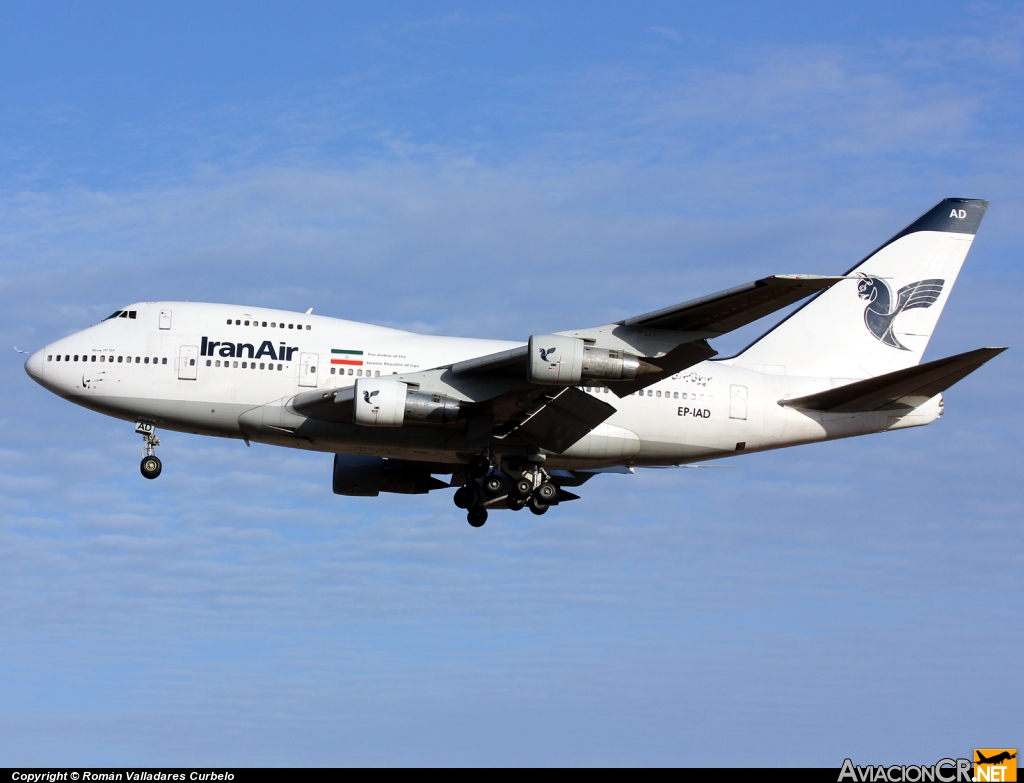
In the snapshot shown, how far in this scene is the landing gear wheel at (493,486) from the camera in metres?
37.7

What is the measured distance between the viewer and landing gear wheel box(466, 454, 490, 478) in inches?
1453

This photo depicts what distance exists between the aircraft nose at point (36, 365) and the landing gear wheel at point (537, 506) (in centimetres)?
1593

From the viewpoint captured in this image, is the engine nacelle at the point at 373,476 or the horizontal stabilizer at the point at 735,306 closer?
the horizontal stabilizer at the point at 735,306

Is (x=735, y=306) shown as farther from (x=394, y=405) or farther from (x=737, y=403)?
(x=394, y=405)

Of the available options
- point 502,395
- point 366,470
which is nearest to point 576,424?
point 502,395

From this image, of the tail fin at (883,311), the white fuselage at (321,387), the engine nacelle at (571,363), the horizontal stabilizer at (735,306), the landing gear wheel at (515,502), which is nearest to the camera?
the horizontal stabilizer at (735,306)

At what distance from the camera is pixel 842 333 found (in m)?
41.1

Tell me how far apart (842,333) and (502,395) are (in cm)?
1347

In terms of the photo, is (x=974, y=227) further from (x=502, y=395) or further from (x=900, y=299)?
(x=502, y=395)

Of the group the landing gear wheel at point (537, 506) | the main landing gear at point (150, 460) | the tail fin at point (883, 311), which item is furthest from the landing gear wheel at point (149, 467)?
the tail fin at point (883, 311)

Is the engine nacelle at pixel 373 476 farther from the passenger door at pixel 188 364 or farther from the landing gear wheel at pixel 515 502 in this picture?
the passenger door at pixel 188 364

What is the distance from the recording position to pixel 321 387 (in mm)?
36188

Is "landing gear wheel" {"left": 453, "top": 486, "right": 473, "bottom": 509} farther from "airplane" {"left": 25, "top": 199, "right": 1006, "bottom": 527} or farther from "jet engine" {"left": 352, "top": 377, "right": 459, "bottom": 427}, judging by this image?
"jet engine" {"left": 352, "top": 377, "right": 459, "bottom": 427}

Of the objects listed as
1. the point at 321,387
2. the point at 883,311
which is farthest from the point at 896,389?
the point at 321,387
